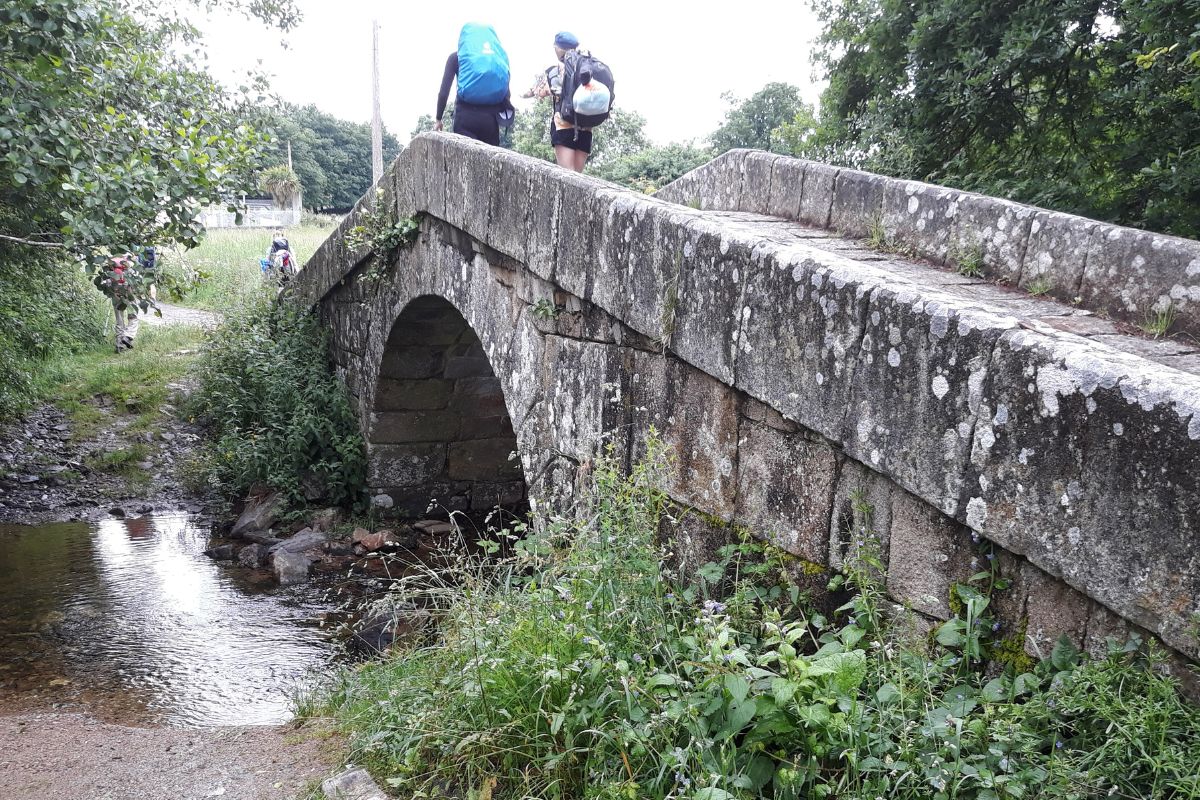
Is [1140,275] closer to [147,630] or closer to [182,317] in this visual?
[147,630]

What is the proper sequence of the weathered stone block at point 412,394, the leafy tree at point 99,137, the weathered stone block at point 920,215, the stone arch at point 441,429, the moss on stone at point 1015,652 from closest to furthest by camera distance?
1. the moss on stone at point 1015,652
2. the weathered stone block at point 920,215
3. the leafy tree at point 99,137
4. the stone arch at point 441,429
5. the weathered stone block at point 412,394

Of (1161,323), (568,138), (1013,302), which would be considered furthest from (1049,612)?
(568,138)

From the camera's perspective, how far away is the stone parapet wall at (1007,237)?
2.97m

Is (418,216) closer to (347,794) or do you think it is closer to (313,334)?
(313,334)

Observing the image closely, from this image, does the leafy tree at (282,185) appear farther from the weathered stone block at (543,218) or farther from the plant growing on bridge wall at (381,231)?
the weathered stone block at (543,218)

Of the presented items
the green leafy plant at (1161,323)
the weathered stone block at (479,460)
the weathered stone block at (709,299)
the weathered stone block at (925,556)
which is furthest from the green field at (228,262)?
the green leafy plant at (1161,323)

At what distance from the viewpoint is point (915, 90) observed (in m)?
5.70

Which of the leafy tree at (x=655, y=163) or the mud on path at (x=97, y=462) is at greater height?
the leafy tree at (x=655, y=163)

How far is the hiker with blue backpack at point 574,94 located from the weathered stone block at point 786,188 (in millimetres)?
1514

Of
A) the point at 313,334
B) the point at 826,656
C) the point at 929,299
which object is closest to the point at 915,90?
the point at 929,299

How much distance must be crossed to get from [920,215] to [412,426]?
17.5 ft

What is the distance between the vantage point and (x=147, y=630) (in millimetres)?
5715

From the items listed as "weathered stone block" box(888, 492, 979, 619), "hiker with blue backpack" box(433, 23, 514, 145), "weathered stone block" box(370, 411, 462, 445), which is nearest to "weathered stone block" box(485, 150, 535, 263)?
"hiker with blue backpack" box(433, 23, 514, 145)

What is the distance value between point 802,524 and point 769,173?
11.1 ft
